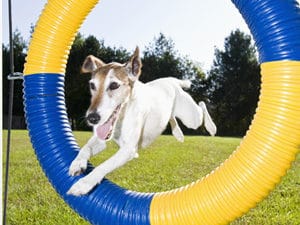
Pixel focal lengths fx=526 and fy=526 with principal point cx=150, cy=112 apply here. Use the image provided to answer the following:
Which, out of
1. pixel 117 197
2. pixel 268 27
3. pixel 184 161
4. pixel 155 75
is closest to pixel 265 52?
pixel 268 27

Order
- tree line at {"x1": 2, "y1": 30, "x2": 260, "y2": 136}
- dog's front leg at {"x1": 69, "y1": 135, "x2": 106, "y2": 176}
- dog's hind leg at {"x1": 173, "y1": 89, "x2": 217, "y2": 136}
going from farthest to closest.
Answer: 1. tree line at {"x1": 2, "y1": 30, "x2": 260, "y2": 136}
2. dog's hind leg at {"x1": 173, "y1": 89, "x2": 217, "y2": 136}
3. dog's front leg at {"x1": 69, "y1": 135, "x2": 106, "y2": 176}

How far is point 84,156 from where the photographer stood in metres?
2.50

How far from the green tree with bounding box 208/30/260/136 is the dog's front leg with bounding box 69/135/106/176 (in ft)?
8.44

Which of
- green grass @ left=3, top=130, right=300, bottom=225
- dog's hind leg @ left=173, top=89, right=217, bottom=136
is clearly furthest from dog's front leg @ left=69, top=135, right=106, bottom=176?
green grass @ left=3, top=130, right=300, bottom=225

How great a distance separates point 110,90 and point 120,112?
0.15 metres

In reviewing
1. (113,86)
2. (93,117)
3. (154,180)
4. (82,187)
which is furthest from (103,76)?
(154,180)

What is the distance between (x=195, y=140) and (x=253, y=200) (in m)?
5.75

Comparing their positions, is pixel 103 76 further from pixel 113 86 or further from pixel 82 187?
pixel 82 187

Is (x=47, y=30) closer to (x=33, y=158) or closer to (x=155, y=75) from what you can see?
(x=155, y=75)

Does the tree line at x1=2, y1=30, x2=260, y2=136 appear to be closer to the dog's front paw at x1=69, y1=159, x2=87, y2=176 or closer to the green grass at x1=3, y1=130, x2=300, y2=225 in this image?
the dog's front paw at x1=69, y1=159, x2=87, y2=176

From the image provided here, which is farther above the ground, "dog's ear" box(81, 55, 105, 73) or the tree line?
"dog's ear" box(81, 55, 105, 73)

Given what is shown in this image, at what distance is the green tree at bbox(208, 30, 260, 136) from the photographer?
5085 millimetres

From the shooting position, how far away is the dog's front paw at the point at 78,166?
249 cm

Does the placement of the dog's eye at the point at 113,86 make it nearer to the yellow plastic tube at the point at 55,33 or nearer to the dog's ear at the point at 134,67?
the dog's ear at the point at 134,67
